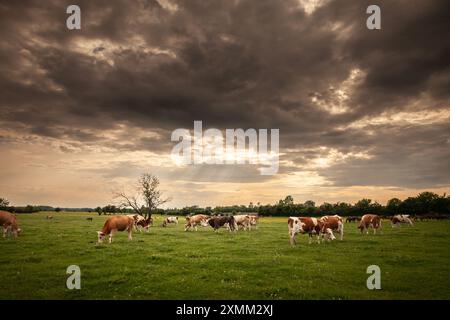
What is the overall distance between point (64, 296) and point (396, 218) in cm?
5257

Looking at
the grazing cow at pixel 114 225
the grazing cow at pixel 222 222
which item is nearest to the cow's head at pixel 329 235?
the grazing cow at pixel 222 222

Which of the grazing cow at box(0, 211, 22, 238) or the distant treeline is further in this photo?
the distant treeline

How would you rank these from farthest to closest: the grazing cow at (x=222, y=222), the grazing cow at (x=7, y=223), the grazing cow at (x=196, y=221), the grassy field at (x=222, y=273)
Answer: the grazing cow at (x=196, y=221)
the grazing cow at (x=222, y=222)
the grazing cow at (x=7, y=223)
the grassy field at (x=222, y=273)

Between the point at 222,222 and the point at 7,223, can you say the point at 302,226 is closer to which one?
the point at 222,222

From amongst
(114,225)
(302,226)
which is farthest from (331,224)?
(114,225)

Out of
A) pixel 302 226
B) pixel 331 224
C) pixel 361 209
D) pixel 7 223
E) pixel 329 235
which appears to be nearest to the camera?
pixel 302 226

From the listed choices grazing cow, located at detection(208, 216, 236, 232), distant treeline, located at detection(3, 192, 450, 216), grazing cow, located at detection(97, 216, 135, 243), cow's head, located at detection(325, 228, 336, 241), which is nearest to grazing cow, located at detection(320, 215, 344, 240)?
cow's head, located at detection(325, 228, 336, 241)

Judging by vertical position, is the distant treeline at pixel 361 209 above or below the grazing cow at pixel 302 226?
below

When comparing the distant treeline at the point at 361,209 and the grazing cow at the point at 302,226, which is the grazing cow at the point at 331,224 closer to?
the grazing cow at the point at 302,226

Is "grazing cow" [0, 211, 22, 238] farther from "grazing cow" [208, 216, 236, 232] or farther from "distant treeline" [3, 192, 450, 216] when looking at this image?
"distant treeline" [3, 192, 450, 216]

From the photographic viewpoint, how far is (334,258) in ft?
58.4

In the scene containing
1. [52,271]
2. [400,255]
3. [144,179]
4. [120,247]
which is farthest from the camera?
[144,179]
